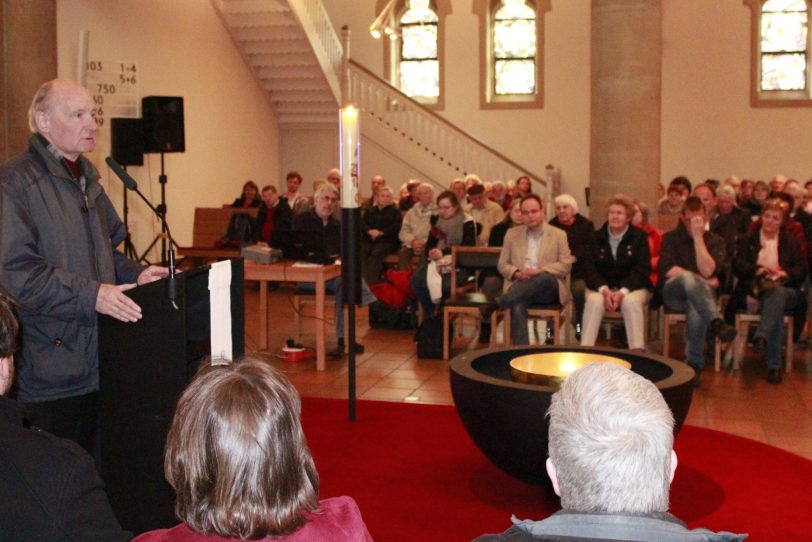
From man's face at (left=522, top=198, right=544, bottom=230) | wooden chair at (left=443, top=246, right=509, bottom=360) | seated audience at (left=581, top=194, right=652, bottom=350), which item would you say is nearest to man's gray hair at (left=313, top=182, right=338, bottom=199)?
wooden chair at (left=443, top=246, right=509, bottom=360)

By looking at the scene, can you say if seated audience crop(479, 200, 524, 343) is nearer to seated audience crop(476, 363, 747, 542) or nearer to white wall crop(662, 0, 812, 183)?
seated audience crop(476, 363, 747, 542)

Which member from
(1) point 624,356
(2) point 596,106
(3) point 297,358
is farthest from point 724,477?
(2) point 596,106

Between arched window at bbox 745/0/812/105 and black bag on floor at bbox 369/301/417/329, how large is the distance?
901 cm

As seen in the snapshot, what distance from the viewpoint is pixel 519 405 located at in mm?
3951

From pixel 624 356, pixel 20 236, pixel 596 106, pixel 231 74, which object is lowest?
pixel 624 356

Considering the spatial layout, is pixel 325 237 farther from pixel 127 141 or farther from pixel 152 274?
pixel 152 274

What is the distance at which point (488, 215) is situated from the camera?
10164mm

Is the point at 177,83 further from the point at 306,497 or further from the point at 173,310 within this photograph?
the point at 306,497

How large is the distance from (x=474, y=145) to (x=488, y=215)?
565 cm

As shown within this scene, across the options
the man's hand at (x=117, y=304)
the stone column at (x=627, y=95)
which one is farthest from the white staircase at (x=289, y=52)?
the man's hand at (x=117, y=304)

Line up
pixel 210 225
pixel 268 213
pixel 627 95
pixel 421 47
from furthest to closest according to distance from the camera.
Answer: pixel 421 47, pixel 210 225, pixel 268 213, pixel 627 95

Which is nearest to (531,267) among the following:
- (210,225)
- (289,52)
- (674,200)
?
(674,200)

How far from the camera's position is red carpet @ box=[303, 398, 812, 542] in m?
4.00

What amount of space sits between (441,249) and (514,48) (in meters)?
8.65
